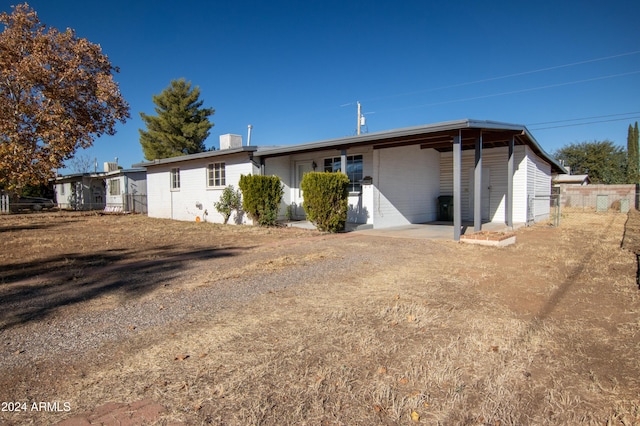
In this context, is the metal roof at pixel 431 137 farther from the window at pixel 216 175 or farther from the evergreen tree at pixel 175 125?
the evergreen tree at pixel 175 125

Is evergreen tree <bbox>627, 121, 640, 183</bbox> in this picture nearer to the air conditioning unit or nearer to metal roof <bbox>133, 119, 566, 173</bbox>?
metal roof <bbox>133, 119, 566, 173</bbox>

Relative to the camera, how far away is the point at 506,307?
4.38 metres

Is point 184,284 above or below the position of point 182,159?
below

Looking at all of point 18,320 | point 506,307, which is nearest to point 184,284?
point 18,320

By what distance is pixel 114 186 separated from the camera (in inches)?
1073

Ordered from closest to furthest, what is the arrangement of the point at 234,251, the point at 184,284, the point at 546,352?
the point at 546,352, the point at 184,284, the point at 234,251

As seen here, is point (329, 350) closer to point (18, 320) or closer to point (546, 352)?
point (546, 352)

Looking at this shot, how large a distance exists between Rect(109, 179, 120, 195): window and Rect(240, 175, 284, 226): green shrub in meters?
17.5

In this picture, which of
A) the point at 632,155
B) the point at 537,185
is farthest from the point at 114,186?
the point at 632,155

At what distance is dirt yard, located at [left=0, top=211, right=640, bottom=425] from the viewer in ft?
7.83

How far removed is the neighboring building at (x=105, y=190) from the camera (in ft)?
83.7

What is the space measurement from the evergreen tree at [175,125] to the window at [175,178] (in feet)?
63.7

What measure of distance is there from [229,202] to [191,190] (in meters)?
3.55

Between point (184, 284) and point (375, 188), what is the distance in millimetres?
8821
